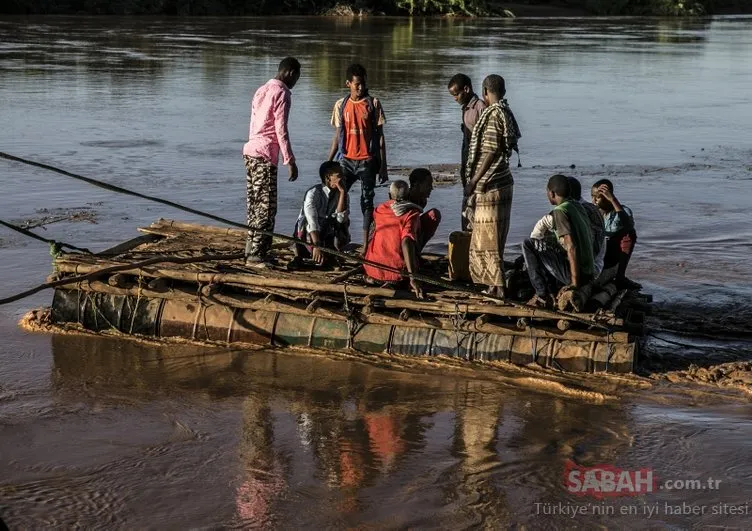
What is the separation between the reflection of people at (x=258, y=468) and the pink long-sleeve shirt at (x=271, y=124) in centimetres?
184

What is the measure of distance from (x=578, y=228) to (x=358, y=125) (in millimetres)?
2311

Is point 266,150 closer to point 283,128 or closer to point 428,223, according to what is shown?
point 283,128

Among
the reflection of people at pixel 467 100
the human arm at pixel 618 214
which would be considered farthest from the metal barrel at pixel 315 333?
the reflection of people at pixel 467 100

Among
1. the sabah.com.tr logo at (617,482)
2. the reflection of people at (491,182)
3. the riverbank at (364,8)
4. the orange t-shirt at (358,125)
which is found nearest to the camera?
the sabah.com.tr logo at (617,482)

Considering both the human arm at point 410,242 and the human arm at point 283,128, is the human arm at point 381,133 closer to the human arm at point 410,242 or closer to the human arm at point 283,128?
the human arm at point 283,128

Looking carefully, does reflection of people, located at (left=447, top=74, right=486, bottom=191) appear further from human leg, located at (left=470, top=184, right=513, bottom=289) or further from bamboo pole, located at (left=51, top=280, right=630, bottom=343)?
bamboo pole, located at (left=51, top=280, right=630, bottom=343)

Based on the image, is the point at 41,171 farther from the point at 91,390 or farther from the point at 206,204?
the point at 91,390

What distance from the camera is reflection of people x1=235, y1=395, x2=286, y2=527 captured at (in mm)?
5414

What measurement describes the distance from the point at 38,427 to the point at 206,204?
5916mm

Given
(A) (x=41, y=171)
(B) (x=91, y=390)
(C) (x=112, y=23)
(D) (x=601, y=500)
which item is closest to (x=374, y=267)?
(B) (x=91, y=390)

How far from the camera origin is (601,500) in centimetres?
555

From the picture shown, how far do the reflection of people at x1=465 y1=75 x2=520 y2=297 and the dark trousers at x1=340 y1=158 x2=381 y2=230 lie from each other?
1.31 meters

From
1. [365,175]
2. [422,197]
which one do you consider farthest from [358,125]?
[422,197]

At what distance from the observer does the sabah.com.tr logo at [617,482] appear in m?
5.64
